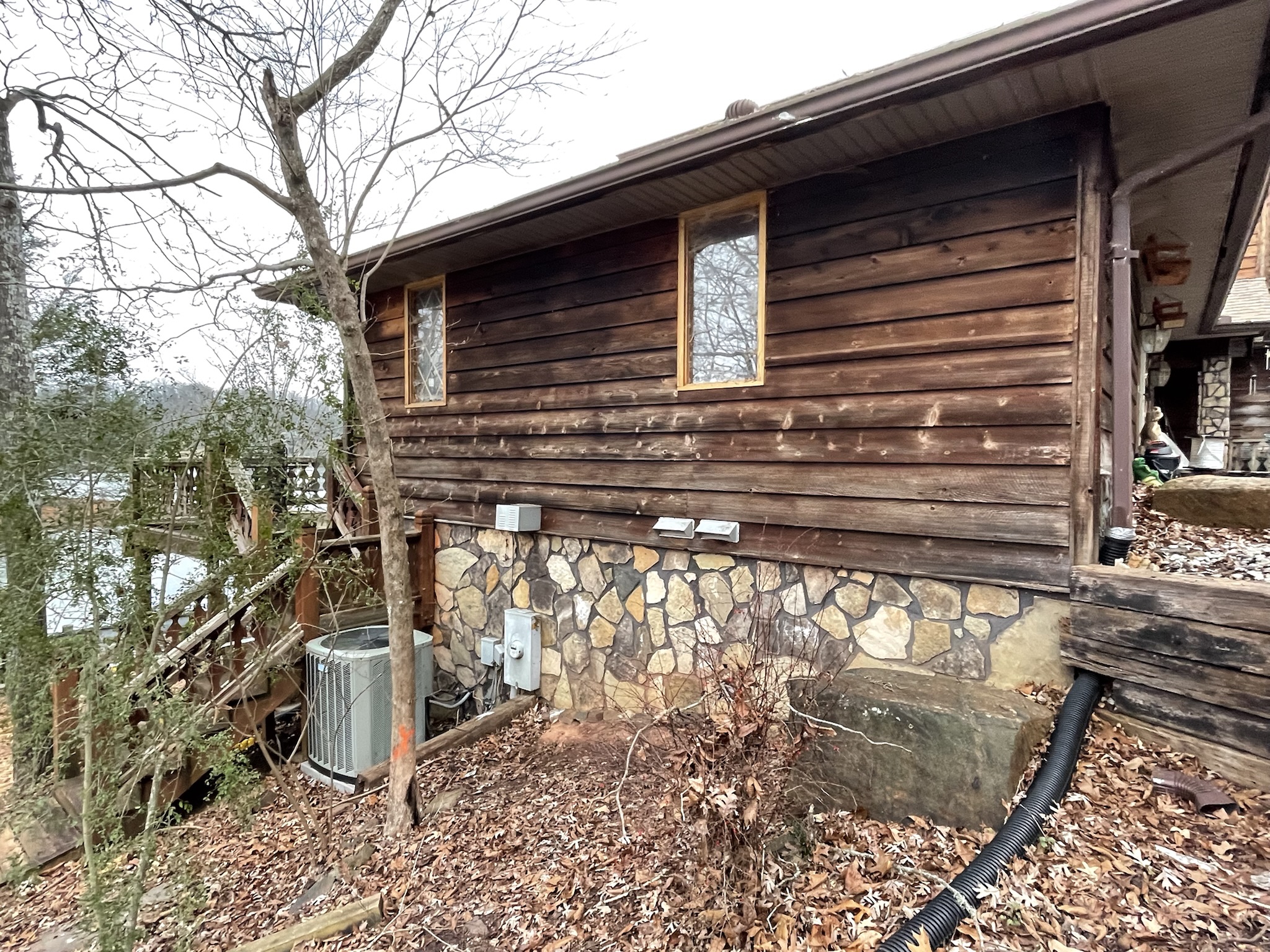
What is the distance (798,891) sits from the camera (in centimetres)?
224

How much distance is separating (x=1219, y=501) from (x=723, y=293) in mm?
4286

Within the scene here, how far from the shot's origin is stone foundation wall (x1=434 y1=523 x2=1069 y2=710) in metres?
3.20

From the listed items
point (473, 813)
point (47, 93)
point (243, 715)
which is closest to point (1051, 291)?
point (473, 813)

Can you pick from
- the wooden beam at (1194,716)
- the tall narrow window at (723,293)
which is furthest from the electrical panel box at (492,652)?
the wooden beam at (1194,716)

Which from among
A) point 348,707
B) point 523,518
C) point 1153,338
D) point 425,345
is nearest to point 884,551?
point 523,518

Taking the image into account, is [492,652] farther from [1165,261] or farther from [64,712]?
[1165,261]

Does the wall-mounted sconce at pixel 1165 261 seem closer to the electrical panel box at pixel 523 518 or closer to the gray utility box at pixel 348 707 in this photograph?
the electrical panel box at pixel 523 518

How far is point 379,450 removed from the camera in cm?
346

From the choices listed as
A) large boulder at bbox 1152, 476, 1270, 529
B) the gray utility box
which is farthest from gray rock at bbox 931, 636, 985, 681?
the gray utility box

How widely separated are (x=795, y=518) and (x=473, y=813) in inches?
99.3

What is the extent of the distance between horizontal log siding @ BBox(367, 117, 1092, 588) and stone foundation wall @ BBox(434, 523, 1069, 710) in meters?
0.15

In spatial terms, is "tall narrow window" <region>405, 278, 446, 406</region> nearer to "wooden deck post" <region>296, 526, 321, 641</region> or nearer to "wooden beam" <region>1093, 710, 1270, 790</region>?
"wooden deck post" <region>296, 526, 321, 641</region>

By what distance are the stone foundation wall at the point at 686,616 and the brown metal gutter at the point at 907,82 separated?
234cm

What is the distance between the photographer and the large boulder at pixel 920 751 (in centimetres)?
239
